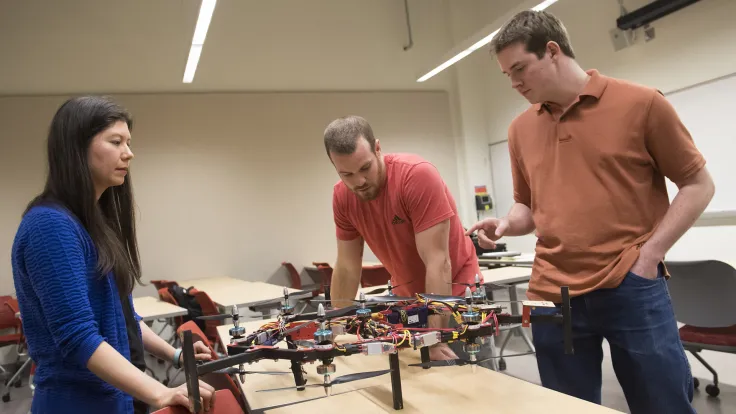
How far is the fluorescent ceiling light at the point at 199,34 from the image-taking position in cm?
433

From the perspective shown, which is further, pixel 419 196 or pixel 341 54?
pixel 341 54

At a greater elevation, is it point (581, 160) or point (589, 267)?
point (581, 160)

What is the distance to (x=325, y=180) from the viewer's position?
7188 mm

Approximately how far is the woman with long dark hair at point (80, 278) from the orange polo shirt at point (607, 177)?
97cm

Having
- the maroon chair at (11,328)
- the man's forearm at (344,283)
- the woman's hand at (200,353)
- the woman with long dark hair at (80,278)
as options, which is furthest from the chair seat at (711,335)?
the maroon chair at (11,328)

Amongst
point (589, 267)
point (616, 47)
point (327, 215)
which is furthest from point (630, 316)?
point (327, 215)

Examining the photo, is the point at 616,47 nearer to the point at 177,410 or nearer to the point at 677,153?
the point at 677,153

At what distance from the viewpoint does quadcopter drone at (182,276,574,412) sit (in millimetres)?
1099

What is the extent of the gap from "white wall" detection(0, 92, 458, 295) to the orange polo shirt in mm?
5701

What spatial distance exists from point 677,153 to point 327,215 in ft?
19.6

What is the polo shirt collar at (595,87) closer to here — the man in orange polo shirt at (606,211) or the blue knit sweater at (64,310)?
the man in orange polo shirt at (606,211)

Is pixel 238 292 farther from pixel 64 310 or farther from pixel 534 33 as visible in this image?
pixel 534 33

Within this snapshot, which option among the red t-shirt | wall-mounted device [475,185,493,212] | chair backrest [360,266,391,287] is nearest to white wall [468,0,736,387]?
wall-mounted device [475,185,493,212]

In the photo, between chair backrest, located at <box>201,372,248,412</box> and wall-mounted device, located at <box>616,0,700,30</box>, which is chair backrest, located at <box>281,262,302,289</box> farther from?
chair backrest, located at <box>201,372,248,412</box>
